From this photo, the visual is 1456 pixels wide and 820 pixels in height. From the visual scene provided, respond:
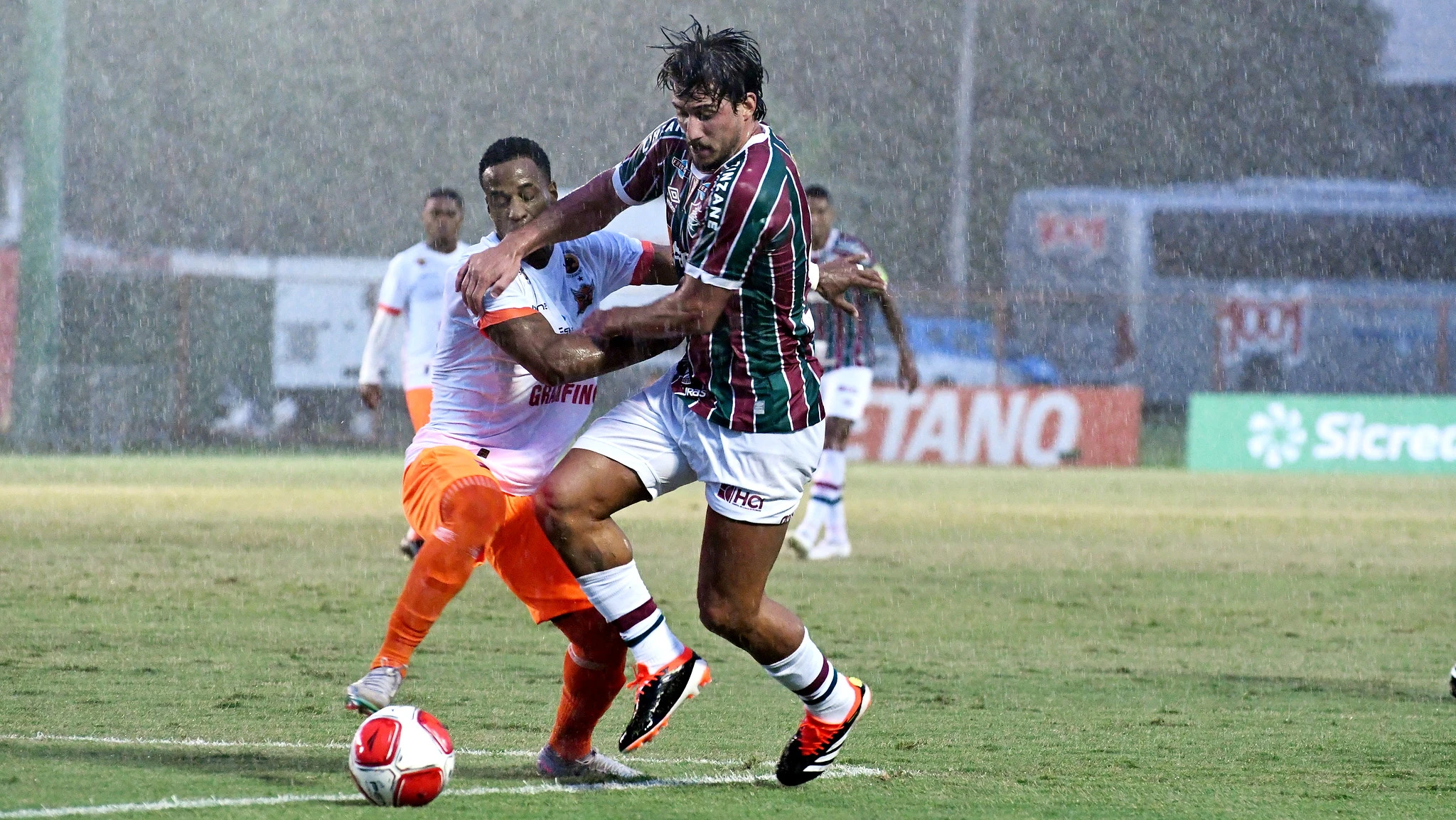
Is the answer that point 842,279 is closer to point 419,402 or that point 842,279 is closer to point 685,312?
point 685,312

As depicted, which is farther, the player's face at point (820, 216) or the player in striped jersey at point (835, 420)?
the player in striped jersey at point (835, 420)

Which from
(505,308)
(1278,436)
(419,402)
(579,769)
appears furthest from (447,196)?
(1278,436)

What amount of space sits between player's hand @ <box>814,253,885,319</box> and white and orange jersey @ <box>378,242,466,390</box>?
5.97 meters

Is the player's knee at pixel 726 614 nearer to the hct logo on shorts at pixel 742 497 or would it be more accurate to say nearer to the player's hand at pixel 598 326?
the hct logo on shorts at pixel 742 497

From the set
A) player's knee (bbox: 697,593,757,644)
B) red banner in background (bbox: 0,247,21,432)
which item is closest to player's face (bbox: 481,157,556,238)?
player's knee (bbox: 697,593,757,644)

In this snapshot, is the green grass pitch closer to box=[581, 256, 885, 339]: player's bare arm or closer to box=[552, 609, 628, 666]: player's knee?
box=[552, 609, 628, 666]: player's knee

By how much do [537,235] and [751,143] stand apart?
682 mm

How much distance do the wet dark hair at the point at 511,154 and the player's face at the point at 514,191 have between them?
0.05 ft

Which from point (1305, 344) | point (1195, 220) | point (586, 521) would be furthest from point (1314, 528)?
point (1195, 220)

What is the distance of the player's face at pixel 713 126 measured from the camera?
505 centimetres

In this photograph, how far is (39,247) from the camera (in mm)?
24547

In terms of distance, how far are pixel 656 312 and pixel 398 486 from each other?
14250mm

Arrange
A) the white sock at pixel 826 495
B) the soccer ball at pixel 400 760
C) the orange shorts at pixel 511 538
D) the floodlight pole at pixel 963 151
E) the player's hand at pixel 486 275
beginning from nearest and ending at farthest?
the soccer ball at pixel 400 760 → the player's hand at pixel 486 275 → the orange shorts at pixel 511 538 → the white sock at pixel 826 495 → the floodlight pole at pixel 963 151

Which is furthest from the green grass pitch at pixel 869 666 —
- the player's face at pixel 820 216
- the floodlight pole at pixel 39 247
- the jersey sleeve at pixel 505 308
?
the floodlight pole at pixel 39 247
